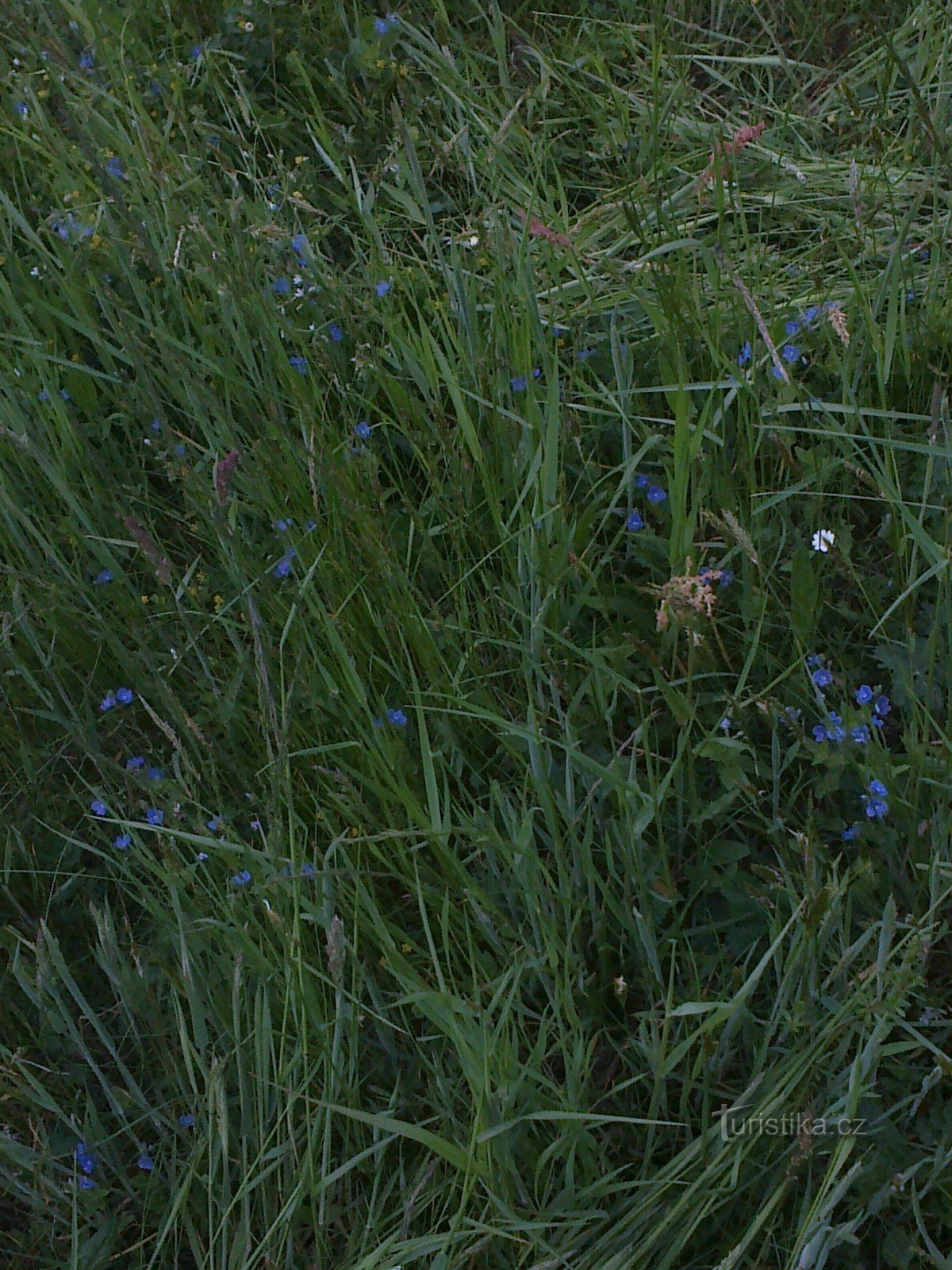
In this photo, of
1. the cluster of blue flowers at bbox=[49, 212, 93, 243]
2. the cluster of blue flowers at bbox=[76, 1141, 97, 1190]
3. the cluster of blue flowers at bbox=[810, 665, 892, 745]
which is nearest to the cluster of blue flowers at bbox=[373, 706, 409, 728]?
the cluster of blue flowers at bbox=[810, 665, 892, 745]

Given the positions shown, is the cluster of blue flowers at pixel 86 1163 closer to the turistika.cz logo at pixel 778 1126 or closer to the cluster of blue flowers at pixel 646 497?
the turistika.cz logo at pixel 778 1126

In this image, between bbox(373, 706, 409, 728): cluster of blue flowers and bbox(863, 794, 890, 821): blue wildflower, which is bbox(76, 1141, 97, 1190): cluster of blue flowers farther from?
bbox(863, 794, 890, 821): blue wildflower

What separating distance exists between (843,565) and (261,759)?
36.5 inches

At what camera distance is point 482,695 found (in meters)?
1.68

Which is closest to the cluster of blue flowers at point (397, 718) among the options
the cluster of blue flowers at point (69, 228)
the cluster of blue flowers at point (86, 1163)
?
the cluster of blue flowers at point (86, 1163)

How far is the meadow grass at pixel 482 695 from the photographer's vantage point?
1364 millimetres

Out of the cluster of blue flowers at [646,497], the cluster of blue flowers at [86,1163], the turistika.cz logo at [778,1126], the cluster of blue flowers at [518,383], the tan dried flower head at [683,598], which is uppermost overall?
the tan dried flower head at [683,598]

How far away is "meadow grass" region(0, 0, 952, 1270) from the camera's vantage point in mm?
1364

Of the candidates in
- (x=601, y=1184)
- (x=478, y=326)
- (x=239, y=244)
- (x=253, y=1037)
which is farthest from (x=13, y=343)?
(x=601, y=1184)

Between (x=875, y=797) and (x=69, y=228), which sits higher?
(x=69, y=228)

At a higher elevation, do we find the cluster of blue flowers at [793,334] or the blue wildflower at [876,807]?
the cluster of blue flowers at [793,334]

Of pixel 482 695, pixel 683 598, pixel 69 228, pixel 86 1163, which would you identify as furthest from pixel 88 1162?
pixel 69 228

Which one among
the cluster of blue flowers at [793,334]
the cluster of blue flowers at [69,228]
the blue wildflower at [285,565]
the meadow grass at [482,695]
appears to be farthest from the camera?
the cluster of blue flowers at [69,228]

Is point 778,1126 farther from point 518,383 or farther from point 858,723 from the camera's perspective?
point 518,383
